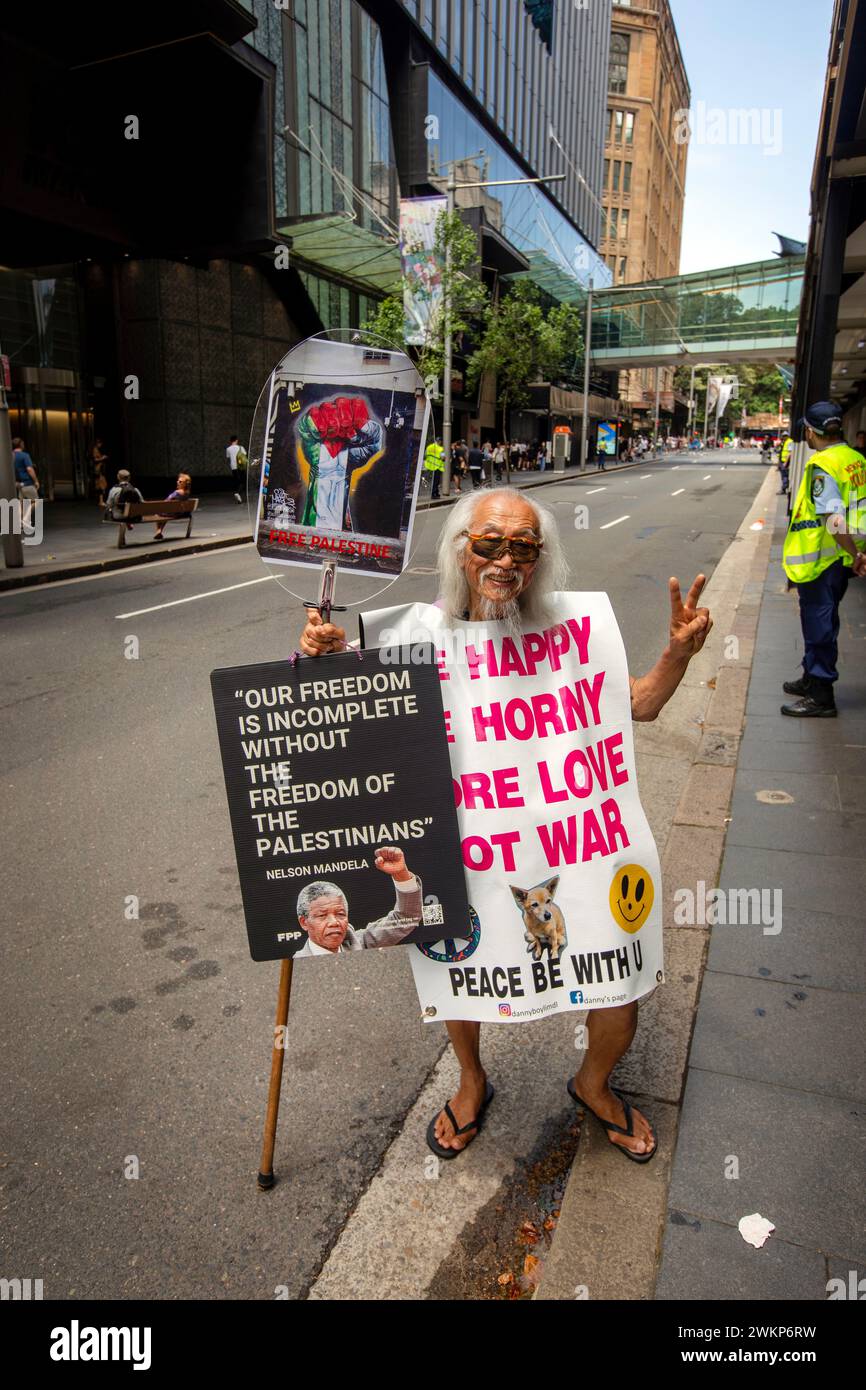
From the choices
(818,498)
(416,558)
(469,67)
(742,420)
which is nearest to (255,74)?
(416,558)

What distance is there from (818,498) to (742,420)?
448 feet

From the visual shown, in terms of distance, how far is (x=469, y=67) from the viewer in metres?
38.2

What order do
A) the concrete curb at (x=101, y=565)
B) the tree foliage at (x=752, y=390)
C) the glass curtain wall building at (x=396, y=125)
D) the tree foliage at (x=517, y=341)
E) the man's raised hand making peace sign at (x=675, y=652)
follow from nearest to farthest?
the man's raised hand making peace sign at (x=675, y=652)
the concrete curb at (x=101, y=565)
the glass curtain wall building at (x=396, y=125)
the tree foliage at (x=517, y=341)
the tree foliage at (x=752, y=390)

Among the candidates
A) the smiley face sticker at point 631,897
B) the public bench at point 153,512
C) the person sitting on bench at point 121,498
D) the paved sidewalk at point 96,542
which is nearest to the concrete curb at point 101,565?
the paved sidewalk at point 96,542

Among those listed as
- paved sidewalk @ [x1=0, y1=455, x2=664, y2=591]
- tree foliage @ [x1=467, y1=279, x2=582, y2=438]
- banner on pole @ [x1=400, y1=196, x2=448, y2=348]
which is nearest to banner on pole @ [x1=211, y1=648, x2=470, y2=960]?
paved sidewalk @ [x1=0, y1=455, x2=664, y2=591]

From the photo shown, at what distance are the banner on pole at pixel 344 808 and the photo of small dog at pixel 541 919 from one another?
165mm

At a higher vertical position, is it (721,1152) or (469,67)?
(469,67)

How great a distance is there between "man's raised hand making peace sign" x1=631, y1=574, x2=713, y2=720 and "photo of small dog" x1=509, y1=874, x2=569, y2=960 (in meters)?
0.51

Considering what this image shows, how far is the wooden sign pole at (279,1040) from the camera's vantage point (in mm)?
2113

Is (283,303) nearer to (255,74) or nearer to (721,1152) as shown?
(255,74)

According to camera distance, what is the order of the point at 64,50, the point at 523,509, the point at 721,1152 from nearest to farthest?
the point at 523,509, the point at 721,1152, the point at 64,50

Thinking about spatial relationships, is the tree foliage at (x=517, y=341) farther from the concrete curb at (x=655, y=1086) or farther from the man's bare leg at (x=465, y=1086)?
the man's bare leg at (x=465, y=1086)

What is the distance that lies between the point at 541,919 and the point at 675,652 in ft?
2.44

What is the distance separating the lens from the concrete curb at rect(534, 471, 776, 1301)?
2.02 metres
